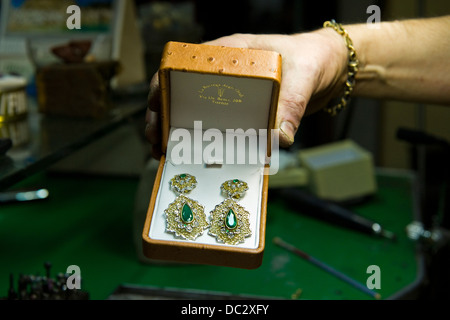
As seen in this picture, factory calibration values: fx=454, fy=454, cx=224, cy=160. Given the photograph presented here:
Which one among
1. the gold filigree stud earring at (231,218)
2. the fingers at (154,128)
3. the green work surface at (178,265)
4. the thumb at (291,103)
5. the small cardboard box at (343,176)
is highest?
the thumb at (291,103)

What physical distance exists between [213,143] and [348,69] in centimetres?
26

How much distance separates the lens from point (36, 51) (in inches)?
41.0

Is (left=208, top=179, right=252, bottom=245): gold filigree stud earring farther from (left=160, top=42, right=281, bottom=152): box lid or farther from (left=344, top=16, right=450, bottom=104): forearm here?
(left=344, top=16, right=450, bottom=104): forearm

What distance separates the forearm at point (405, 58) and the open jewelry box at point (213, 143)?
0.27 metres

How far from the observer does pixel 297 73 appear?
60cm

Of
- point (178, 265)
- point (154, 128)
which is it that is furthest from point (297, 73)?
point (178, 265)

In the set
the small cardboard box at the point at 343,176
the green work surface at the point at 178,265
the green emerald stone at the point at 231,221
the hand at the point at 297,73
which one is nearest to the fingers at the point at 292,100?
the hand at the point at 297,73

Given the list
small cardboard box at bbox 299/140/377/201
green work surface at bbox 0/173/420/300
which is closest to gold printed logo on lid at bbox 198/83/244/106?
green work surface at bbox 0/173/420/300

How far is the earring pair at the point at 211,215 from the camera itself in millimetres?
522

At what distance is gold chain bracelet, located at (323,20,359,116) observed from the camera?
2.27ft

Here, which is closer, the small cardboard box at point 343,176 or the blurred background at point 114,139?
the blurred background at point 114,139

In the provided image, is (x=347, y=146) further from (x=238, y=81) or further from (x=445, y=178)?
(x=238, y=81)

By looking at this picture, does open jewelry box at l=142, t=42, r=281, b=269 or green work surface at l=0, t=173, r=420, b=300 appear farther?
green work surface at l=0, t=173, r=420, b=300

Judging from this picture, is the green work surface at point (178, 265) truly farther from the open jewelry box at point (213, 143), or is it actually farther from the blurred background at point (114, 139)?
the open jewelry box at point (213, 143)
